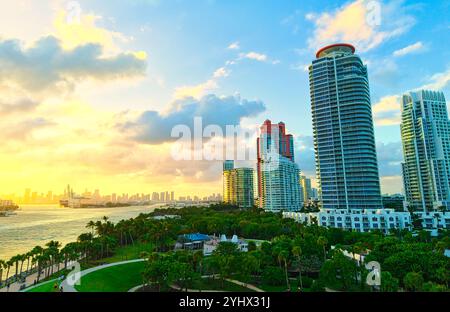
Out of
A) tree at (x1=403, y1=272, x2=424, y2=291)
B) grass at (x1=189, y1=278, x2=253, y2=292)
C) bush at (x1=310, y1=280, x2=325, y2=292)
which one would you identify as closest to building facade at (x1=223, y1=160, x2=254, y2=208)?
grass at (x1=189, y1=278, x2=253, y2=292)

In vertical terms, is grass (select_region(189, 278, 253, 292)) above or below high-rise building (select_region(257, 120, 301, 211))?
below

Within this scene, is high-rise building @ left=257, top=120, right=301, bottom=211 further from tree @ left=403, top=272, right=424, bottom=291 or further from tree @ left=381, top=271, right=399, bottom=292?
tree @ left=381, top=271, right=399, bottom=292

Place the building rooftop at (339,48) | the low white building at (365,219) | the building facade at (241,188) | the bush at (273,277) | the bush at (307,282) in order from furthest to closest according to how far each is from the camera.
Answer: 1. the building facade at (241,188)
2. the building rooftop at (339,48)
3. the low white building at (365,219)
4. the bush at (307,282)
5. the bush at (273,277)

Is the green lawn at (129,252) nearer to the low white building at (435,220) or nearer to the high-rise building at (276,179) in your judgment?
the low white building at (435,220)

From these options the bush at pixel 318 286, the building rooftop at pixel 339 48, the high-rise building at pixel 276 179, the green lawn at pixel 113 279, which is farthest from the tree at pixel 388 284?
the high-rise building at pixel 276 179

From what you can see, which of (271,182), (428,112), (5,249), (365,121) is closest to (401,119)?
(428,112)
